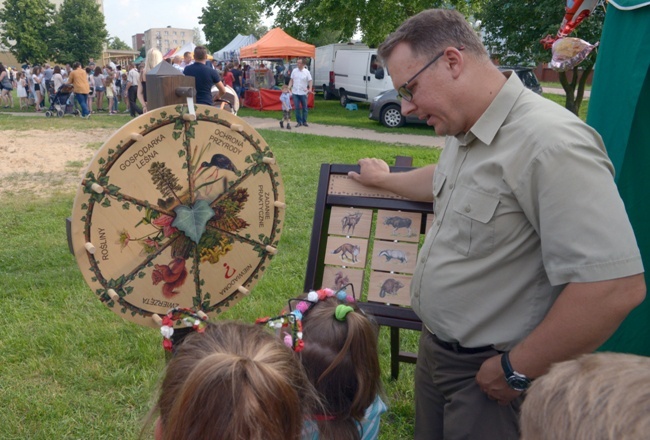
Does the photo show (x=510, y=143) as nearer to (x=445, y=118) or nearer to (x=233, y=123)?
(x=445, y=118)

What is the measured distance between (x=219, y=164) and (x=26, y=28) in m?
47.3

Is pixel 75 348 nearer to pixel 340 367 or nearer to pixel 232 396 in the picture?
pixel 340 367

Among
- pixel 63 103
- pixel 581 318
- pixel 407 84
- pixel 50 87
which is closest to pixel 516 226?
pixel 581 318

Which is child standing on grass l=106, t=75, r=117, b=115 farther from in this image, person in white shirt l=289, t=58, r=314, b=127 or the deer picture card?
the deer picture card

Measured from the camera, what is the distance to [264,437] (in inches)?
50.7

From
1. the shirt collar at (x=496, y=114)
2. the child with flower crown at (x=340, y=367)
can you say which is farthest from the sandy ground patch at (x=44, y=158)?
the shirt collar at (x=496, y=114)

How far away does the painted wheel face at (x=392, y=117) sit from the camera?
13859 millimetres

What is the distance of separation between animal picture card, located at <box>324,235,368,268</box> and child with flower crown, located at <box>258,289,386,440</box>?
0.73 metres

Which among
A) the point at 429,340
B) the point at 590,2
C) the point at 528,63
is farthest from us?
the point at 528,63

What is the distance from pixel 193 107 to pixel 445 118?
3.13ft

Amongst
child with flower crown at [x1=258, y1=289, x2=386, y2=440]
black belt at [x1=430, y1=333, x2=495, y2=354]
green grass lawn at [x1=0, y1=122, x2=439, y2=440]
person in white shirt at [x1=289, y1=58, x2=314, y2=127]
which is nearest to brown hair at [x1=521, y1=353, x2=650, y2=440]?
black belt at [x1=430, y1=333, x2=495, y2=354]

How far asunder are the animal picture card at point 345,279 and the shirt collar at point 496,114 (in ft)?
3.66

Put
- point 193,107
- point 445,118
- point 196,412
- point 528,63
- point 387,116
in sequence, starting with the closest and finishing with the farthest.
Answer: point 196,412 → point 445,118 → point 193,107 → point 387,116 → point 528,63

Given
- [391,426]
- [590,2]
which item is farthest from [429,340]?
[590,2]
